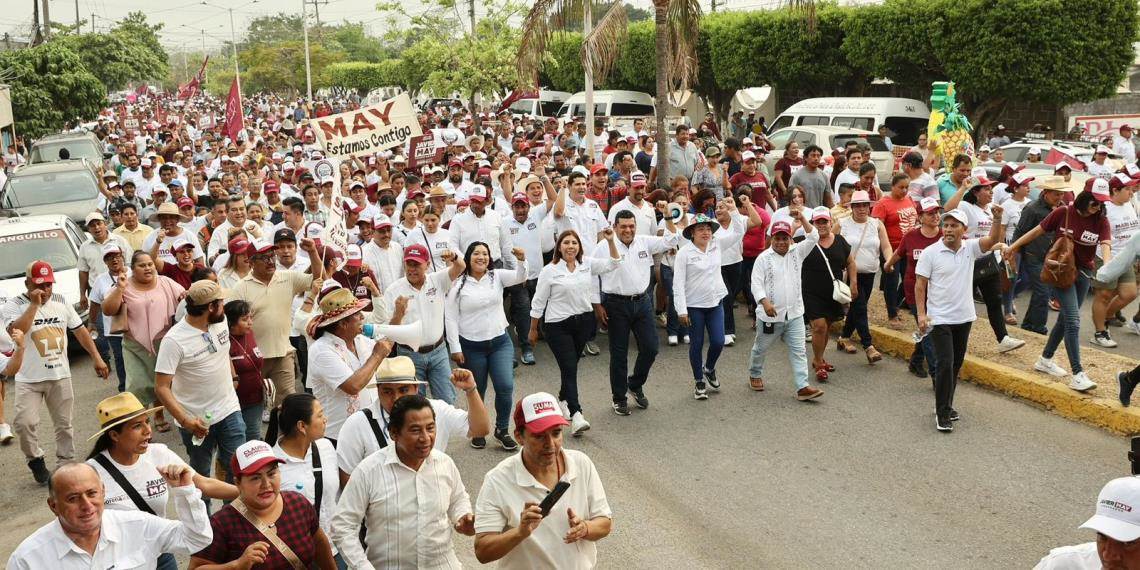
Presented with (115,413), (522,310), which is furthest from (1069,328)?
(115,413)

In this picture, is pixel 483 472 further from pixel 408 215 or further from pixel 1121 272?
pixel 1121 272

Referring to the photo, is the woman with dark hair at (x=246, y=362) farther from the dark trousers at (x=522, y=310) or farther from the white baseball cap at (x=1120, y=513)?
the white baseball cap at (x=1120, y=513)

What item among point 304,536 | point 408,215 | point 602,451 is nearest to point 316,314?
point 304,536

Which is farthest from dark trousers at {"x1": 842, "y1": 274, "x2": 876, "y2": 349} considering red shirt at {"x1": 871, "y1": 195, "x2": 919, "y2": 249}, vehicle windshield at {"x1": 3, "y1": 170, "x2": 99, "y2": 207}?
vehicle windshield at {"x1": 3, "y1": 170, "x2": 99, "y2": 207}

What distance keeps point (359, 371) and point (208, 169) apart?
1671 cm

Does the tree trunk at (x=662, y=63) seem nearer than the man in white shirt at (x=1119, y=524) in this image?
No

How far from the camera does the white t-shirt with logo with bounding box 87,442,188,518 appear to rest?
15.8ft

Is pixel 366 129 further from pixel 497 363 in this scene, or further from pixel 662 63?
pixel 497 363

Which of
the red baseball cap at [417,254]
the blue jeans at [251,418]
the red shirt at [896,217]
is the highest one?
the red baseball cap at [417,254]

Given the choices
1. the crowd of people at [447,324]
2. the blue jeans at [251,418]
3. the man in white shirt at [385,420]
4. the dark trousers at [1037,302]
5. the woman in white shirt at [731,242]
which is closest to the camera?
the crowd of people at [447,324]

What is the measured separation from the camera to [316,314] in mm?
5984

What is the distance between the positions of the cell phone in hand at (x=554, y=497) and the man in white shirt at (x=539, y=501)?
5.3 inches

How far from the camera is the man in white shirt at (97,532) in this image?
158 inches

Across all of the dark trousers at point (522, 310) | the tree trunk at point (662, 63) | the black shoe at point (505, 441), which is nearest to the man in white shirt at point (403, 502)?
the black shoe at point (505, 441)
